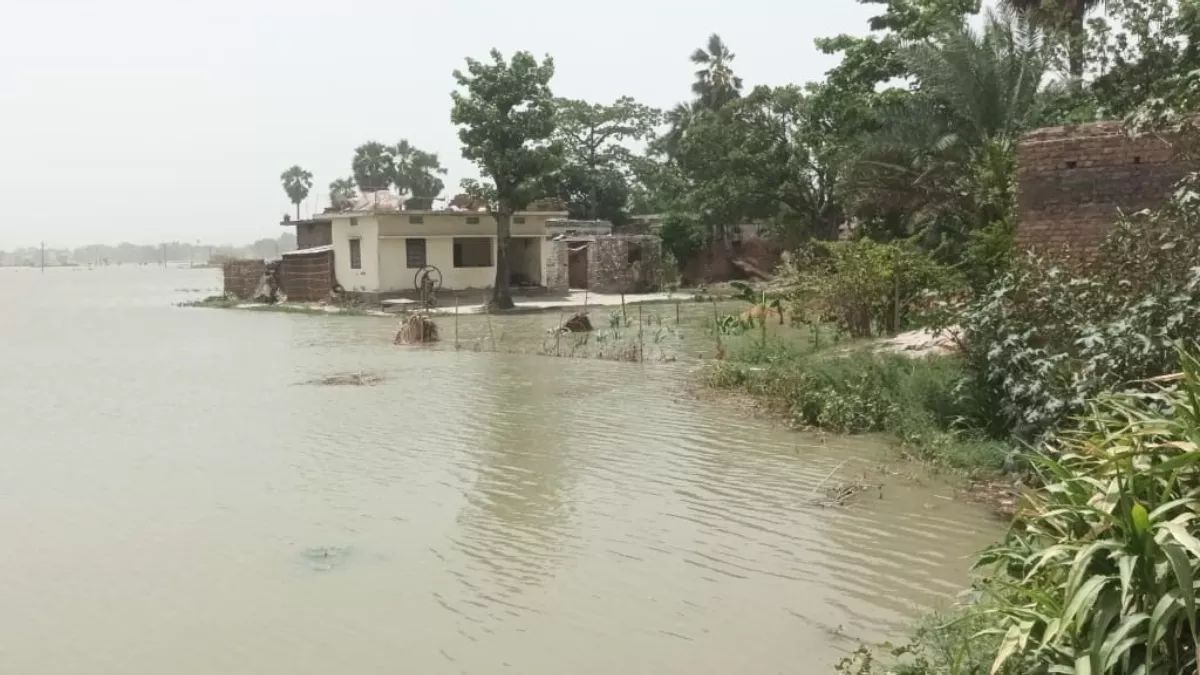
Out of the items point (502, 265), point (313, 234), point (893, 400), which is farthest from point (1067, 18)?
point (313, 234)

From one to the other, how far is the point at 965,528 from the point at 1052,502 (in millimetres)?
2666

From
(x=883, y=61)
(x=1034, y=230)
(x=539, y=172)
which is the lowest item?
(x=1034, y=230)

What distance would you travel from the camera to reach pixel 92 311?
36125mm

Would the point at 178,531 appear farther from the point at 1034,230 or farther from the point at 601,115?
the point at 601,115

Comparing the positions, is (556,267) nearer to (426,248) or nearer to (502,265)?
(426,248)

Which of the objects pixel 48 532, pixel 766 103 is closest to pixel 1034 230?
pixel 48 532

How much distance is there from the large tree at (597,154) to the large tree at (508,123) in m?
12.4

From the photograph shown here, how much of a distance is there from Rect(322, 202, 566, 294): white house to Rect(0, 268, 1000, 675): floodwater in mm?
18022

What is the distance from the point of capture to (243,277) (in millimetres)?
36906

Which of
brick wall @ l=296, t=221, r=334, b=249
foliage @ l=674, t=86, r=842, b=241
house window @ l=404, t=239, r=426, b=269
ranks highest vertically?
foliage @ l=674, t=86, r=842, b=241

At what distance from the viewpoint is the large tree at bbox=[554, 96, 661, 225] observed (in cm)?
4288

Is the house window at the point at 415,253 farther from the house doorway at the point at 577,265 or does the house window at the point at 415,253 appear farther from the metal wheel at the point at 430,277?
the house doorway at the point at 577,265

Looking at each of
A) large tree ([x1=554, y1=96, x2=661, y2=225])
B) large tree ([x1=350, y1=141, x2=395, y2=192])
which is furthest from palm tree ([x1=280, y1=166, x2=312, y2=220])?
large tree ([x1=554, y1=96, x2=661, y2=225])

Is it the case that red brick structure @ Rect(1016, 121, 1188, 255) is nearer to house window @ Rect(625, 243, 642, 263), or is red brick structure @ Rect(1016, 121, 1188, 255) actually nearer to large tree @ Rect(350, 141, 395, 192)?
house window @ Rect(625, 243, 642, 263)
